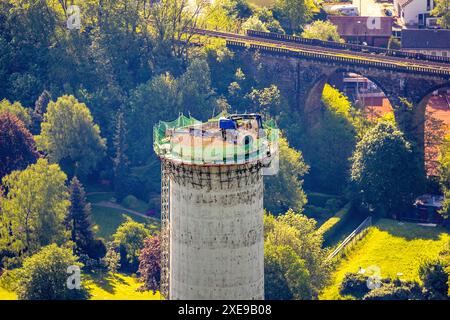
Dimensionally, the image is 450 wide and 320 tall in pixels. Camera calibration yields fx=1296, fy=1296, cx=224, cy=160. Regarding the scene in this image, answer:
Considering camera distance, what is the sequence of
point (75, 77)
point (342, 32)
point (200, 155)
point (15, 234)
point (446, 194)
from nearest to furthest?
point (200, 155) < point (15, 234) < point (446, 194) < point (75, 77) < point (342, 32)

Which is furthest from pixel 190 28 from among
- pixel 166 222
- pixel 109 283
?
pixel 166 222

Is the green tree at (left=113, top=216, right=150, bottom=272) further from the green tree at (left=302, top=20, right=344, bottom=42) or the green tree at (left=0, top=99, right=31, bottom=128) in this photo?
the green tree at (left=302, top=20, right=344, bottom=42)

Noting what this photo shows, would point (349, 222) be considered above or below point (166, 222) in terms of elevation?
below

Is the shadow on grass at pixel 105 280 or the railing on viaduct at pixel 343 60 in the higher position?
the railing on viaduct at pixel 343 60

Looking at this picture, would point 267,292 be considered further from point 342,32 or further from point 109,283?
point 342,32

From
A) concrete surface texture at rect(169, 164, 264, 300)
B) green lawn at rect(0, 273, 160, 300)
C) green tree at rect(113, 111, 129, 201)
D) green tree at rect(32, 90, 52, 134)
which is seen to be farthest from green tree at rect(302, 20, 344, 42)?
concrete surface texture at rect(169, 164, 264, 300)

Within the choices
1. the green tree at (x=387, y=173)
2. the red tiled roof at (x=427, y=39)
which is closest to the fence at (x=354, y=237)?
the green tree at (x=387, y=173)

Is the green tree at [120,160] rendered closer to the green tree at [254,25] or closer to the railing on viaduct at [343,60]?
the railing on viaduct at [343,60]
